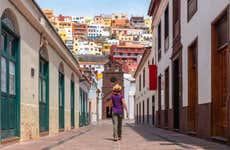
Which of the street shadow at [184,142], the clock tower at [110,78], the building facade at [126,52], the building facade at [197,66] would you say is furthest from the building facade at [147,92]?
the building facade at [126,52]

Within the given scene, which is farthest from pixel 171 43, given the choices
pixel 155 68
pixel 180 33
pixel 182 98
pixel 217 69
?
pixel 217 69

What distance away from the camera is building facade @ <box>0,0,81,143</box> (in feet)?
37.9

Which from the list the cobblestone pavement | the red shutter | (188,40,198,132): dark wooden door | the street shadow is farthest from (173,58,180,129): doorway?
the red shutter

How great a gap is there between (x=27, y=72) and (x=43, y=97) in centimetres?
355

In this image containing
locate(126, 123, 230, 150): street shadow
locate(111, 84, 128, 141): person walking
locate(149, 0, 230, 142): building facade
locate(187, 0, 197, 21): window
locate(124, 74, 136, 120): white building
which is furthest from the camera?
locate(124, 74, 136, 120): white building

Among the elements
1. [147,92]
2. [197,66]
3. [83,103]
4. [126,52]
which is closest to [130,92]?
[147,92]

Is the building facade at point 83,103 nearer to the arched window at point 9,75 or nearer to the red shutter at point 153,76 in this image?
the red shutter at point 153,76

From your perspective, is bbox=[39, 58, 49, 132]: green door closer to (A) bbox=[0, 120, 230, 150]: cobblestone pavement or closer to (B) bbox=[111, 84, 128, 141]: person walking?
(A) bbox=[0, 120, 230, 150]: cobblestone pavement

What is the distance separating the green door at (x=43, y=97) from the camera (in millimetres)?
16672

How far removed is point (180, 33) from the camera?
20.3 m

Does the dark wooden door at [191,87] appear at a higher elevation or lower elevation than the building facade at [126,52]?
lower

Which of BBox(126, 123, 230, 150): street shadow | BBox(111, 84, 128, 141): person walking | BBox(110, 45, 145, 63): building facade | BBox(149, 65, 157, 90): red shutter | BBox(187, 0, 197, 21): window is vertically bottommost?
BBox(126, 123, 230, 150): street shadow

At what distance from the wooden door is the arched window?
5.25 metres

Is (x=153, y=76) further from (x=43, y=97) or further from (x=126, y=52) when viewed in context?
(x=126, y=52)
